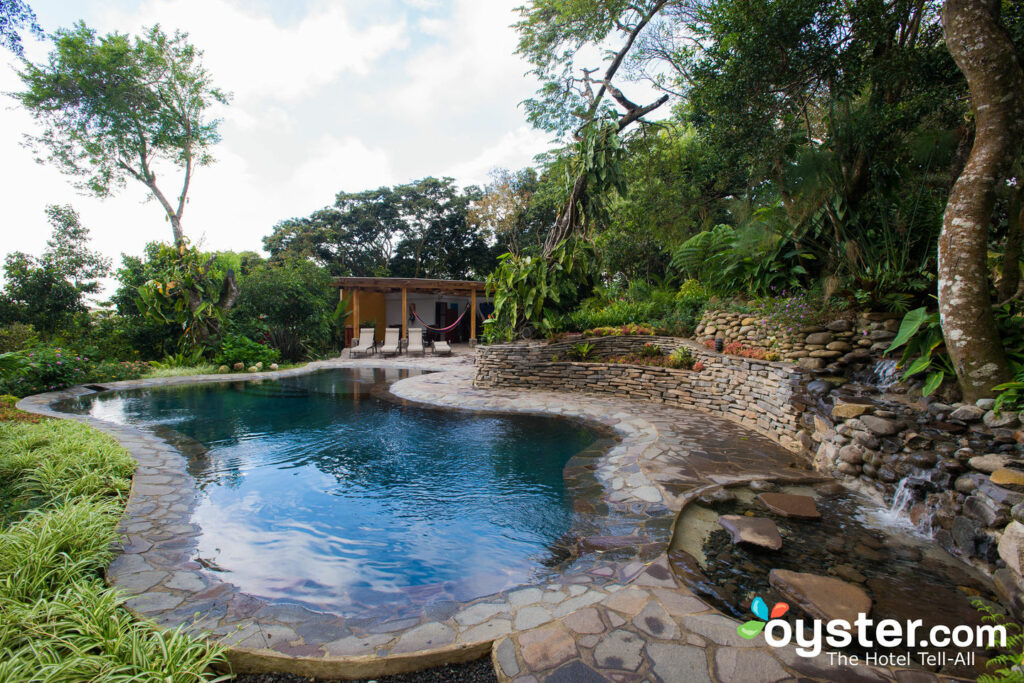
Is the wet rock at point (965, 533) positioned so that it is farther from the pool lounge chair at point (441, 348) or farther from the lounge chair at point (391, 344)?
the lounge chair at point (391, 344)

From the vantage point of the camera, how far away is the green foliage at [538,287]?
8.87 m

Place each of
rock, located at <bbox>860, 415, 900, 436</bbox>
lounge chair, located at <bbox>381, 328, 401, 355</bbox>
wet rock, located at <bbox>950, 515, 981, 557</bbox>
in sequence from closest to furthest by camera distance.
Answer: wet rock, located at <bbox>950, 515, 981, 557</bbox>
rock, located at <bbox>860, 415, 900, 436</bbox>
lounge chair, located at <bbox>381, 328, 401, 355</bbox>

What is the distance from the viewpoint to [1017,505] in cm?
240

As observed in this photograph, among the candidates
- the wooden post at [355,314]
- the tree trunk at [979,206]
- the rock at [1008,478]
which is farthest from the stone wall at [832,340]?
the wooden post at [355,314]

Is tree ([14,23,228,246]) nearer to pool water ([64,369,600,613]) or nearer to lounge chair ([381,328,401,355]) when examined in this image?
lounge chair ([381,328,401,355])

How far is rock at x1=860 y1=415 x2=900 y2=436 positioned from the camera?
3.55 m

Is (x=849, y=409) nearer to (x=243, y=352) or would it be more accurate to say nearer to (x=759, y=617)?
(x=759, y=617)

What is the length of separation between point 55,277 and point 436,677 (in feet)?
51.3

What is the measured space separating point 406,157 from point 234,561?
25.4 metres

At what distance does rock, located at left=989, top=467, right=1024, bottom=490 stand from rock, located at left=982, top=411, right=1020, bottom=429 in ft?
1.85

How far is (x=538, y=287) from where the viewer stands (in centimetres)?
891

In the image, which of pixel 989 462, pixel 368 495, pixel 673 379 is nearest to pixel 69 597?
pixel 368 495

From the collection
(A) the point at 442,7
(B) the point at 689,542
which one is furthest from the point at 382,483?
(A) the point at 442,7

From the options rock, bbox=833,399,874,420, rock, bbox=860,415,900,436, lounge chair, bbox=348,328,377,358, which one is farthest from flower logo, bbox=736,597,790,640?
lounge chair, bbox=348,328,377,358
